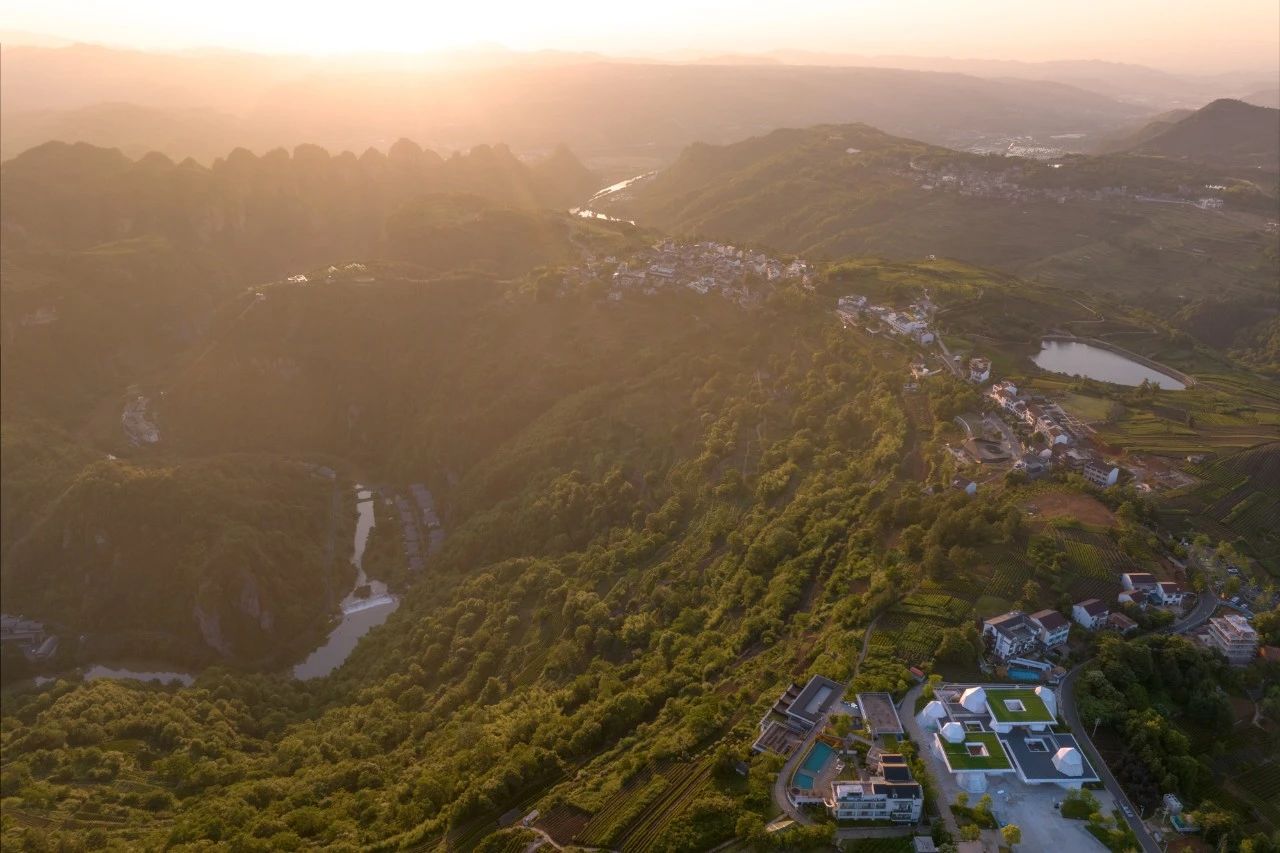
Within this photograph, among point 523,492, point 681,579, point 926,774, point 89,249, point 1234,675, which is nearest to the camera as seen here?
point 926,774

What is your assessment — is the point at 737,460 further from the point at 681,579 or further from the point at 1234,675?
the point at 1234,675

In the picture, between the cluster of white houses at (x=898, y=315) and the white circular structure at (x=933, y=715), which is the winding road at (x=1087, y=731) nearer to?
the white circular structure at (x=933, y=715)

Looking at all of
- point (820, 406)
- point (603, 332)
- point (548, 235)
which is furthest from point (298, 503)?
point (548, 235)

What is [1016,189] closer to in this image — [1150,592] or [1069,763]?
[1150,592]

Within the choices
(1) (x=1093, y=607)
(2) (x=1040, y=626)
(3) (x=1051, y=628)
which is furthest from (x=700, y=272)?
(3) (x=1051, y=628)

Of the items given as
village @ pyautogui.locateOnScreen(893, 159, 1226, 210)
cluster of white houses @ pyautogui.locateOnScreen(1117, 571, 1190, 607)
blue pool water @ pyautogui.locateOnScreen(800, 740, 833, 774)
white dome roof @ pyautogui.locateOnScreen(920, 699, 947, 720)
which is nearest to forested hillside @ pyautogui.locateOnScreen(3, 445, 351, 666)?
blue pool water @ pyautogui.locateOnScreen(800, 740, 833, 774)

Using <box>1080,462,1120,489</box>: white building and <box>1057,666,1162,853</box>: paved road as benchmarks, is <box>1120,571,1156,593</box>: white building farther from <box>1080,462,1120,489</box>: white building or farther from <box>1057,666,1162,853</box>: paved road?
<box>1080,462,1120,489</box>: white building
